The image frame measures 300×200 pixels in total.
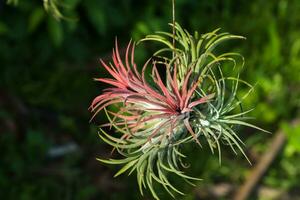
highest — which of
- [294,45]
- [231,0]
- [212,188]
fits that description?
[231,0]

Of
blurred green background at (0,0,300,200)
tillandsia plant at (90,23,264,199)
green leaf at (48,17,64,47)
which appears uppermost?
tillandsia plant at (90,23,264,199)

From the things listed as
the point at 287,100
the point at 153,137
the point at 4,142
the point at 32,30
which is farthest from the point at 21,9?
the point at 153,137

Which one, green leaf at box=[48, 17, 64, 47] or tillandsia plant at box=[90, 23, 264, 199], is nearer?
tillandsia plant at box=[90, 23, 264, 199]

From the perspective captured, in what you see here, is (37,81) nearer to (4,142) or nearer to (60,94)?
(60,94)

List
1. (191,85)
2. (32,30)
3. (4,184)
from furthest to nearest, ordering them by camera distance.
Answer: (32,30) → (4,184) → (191,85)

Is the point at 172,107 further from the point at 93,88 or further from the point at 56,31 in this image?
the point at 93,88

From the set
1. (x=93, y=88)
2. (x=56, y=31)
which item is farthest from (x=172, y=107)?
(x=93, y=88)

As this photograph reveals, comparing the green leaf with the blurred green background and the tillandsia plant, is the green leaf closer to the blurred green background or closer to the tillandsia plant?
the blurred green background

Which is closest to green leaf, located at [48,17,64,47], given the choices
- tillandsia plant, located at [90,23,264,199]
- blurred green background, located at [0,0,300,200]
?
blurred green background, located at [0,0,300,200]

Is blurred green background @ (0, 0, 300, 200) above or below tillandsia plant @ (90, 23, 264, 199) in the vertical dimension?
below
